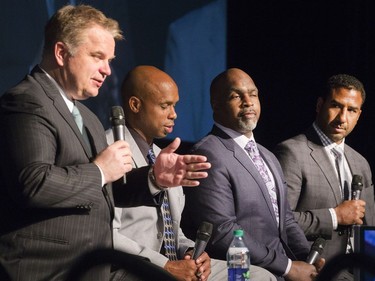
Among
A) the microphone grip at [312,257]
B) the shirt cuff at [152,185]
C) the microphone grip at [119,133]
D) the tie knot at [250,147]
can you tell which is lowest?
the microphone grip at [312,257]

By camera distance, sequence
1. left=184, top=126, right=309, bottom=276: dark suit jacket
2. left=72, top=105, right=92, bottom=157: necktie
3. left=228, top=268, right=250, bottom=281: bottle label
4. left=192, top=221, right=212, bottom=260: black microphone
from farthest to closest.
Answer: left=184, top=126, right=309, bottom=276: dark suit jacket, left=228, top=268, right=250, bottom=281: bottle label, left=192, top=221, right=212, bottom=260: black microphone, left=72, top=105, right=92, bottom=157: necktie

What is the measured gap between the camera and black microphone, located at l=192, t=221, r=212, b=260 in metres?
3.21

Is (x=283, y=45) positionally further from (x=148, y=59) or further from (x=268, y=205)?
(x=268, y=205)

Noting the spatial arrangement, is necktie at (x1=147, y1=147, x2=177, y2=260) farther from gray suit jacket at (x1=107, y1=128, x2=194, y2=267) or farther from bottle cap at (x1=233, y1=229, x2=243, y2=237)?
bottle cap at (x1=233, y1=229, x2=243, y2=237)

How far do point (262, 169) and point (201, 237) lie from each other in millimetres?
859

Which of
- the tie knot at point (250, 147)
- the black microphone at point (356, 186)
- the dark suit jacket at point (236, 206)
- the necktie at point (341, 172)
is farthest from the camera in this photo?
the necktie at point (341, 172)

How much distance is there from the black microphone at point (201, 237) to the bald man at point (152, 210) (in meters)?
0.04

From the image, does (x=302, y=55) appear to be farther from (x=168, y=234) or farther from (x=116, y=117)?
(x=116, y=117)

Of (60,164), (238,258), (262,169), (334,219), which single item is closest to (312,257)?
(334,219)

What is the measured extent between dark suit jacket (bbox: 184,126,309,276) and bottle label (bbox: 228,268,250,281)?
14.4 inches

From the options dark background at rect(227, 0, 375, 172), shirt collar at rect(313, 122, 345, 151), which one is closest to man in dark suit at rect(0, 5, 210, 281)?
shirt collar at rect(313, 122, 345, 151)

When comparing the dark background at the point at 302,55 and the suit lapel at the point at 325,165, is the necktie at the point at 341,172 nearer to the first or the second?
the suit lapel at the point at 325,165

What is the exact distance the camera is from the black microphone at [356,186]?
422 cm

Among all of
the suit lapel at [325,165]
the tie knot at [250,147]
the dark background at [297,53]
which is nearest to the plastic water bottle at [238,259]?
the tie knot at [250,147]
